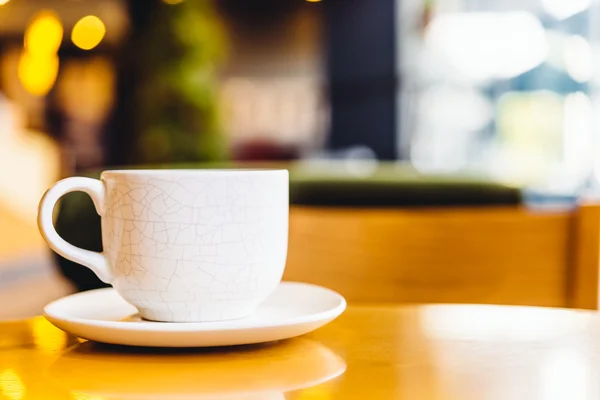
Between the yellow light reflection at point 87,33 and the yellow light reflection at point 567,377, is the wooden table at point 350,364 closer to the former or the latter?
the yellow light reflection at point 567,377

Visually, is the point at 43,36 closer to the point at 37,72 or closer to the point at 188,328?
the point at 37,72

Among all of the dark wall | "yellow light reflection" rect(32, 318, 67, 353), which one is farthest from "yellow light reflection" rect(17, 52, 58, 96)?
"yellow light reflection" rect(32, 318, 67, 353)

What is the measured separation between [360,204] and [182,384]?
4.02 ft

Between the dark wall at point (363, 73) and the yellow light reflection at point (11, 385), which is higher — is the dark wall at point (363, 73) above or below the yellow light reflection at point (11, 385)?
above

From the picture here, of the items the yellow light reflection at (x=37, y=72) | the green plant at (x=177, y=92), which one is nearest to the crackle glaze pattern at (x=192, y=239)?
the green plant at (x=177, y=92)

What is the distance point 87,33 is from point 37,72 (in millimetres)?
742

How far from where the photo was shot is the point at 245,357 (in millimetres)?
477

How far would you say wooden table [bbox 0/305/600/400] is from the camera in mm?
399

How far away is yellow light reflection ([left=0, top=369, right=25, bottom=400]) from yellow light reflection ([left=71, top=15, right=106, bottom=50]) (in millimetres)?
8329

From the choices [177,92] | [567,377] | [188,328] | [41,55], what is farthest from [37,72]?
[567,377]

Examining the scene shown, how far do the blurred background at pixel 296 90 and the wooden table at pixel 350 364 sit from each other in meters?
3.78

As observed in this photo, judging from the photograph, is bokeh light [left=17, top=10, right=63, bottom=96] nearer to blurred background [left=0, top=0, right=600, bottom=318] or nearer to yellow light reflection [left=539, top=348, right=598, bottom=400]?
blurred background [left=0, top=0, right=600, bottom=318]

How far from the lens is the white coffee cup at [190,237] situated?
501 mm

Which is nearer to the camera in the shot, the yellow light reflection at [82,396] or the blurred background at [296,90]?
the yellow light reflection at [82,396]
